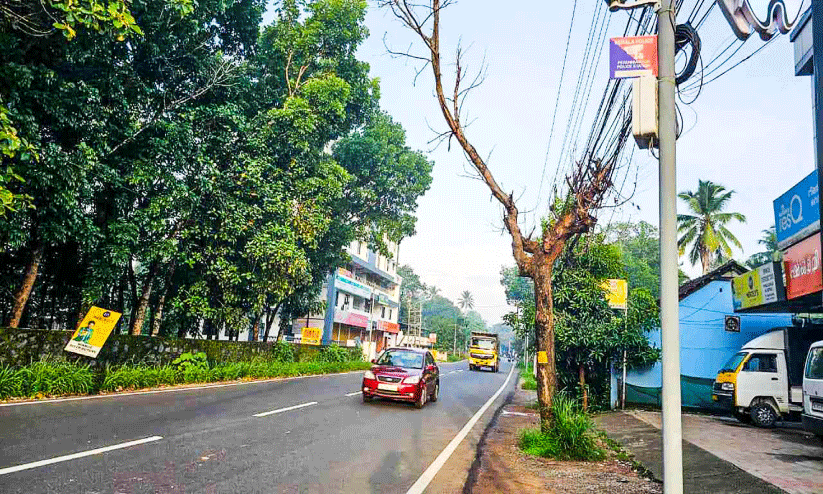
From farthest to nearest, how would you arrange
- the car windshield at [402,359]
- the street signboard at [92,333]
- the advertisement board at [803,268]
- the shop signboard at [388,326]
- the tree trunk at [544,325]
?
the shop signboard at [388,326]
the car windshield at [402,359]
the street signboard at [92,333]
the advertisement board at [803,268]
the tree trunk at [544,325]

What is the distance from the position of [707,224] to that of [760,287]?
1223 inches

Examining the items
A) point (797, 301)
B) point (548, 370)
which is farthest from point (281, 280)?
point (797, 301)

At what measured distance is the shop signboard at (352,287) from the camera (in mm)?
46500

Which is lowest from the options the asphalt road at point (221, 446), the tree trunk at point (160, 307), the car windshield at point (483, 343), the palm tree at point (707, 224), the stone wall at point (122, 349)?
the asphalt road at point (221, 446)

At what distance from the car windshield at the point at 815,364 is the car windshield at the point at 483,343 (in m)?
36.6

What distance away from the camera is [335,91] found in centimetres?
2075

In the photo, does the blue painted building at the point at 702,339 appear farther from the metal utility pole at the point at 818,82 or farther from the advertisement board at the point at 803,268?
the metal utility pole at the point at 818,82

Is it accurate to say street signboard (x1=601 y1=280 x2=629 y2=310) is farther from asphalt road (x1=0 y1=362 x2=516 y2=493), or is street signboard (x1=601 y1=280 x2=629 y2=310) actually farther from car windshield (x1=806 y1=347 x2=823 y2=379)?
asphalt road (x1=0 y1=362 x2=516 y2=493)

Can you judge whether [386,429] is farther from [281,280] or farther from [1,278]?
[1,278]

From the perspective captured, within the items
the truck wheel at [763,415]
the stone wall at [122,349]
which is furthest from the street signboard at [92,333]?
the truck wheel at [763,415]

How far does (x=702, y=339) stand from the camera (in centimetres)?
1638

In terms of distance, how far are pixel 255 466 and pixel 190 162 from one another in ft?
43.3

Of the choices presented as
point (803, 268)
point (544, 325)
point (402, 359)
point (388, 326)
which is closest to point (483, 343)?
point (388, 326)

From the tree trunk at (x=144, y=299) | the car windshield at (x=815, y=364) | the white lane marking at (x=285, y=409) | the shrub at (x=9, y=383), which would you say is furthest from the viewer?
the tree trunk at (x=144, y=299)
